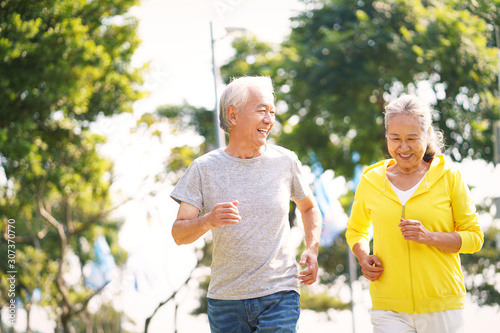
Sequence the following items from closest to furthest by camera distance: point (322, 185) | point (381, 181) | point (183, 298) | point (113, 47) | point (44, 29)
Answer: point (381, 181)
point (44, 29)
point (113, 47)
point (322, 185)
point (183, 298)

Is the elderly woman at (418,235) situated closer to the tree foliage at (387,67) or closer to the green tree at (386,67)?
the green tree at (386,67)

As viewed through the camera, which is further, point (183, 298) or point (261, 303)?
point (183, 298)

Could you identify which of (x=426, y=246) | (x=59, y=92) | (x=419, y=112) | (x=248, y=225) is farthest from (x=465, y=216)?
(x=59, y=92)

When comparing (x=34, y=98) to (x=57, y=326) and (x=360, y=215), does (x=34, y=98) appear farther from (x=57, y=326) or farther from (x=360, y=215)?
(x=57, y=326)

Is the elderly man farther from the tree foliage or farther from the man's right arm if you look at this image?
the tree foliage

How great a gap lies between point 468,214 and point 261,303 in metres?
1.10

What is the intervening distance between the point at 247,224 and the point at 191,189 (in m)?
0.34

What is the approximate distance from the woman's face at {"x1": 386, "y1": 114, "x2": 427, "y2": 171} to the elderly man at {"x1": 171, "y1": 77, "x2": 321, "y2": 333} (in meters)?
0.57

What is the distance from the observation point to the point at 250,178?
130 inches

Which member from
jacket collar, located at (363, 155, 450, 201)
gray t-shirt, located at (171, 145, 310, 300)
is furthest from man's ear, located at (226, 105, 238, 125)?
jacket collar, located at (363, 155, 450, 201)

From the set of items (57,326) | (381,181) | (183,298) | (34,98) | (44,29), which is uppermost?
(381,181)

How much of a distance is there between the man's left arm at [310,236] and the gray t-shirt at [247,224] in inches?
3.3

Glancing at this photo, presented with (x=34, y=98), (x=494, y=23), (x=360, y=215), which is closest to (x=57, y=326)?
(x=34, y=98)

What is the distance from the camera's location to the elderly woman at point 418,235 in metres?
3.13
